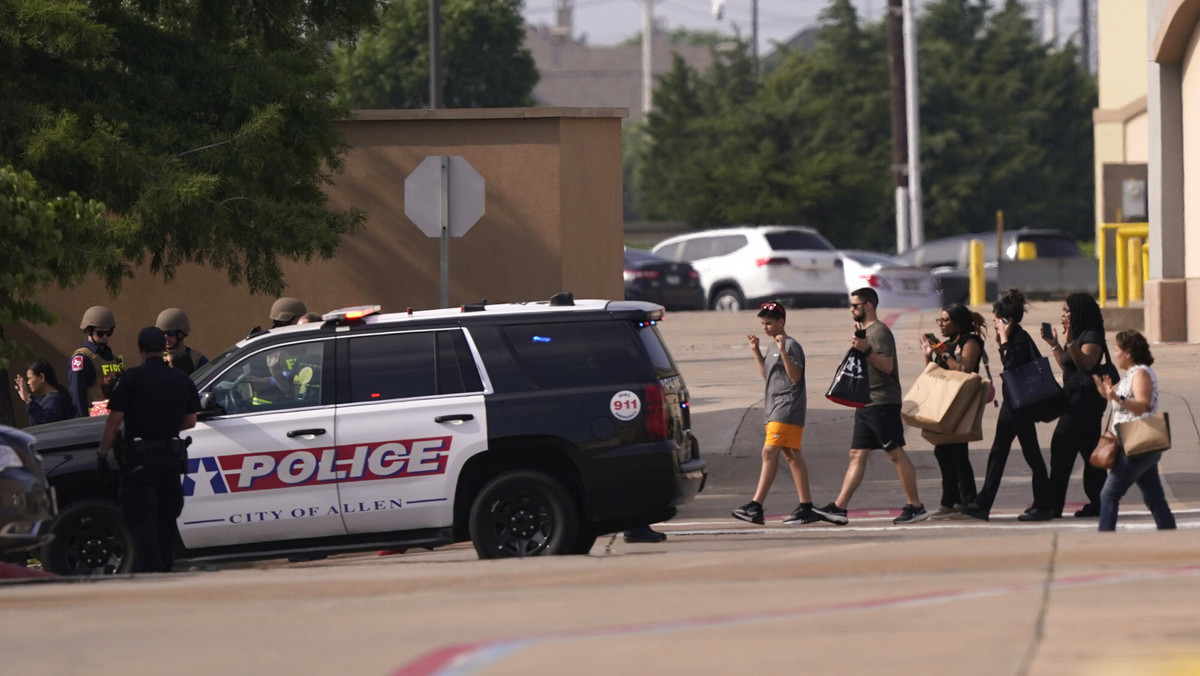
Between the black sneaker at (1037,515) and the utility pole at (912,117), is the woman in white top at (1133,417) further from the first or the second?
the utility pole at (912,117)

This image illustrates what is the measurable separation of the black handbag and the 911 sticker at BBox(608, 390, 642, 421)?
10.3 feet

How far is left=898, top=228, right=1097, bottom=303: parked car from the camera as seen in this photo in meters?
30.3

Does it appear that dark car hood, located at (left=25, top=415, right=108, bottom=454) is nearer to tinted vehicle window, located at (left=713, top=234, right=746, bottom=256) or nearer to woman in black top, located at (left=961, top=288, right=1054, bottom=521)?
woman in black top, located at (left=961, top=288, right=1054, bottom=521)

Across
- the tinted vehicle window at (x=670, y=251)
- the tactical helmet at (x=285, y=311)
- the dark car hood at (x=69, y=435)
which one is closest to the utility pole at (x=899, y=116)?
the tinted vehicle window at (x=670, y=251)

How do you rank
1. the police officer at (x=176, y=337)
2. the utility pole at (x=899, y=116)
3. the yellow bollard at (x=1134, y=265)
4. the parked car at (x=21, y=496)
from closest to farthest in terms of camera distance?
the parked car at (x=21, y=496), the police officer at (x=176, y=337), the yellow bollard at (x=1134, y=265), the utility pole at (x=899, y=116)

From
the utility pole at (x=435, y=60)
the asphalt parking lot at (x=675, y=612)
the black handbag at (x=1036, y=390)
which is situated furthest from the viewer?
the utility pole at (x=435, y=60)

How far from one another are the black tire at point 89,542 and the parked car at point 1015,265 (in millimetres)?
22764

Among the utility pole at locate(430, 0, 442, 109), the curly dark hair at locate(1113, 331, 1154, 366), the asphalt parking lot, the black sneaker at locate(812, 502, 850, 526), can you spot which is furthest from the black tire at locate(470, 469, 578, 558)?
the utility pole at locate(430, 0, 442, 109)

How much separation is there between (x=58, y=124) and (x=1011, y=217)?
165ft

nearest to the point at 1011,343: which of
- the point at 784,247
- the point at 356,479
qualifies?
the point at 356,479

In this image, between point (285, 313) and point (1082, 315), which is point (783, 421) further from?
point (285, 313)

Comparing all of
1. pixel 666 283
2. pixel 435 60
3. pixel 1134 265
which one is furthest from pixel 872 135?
pixel 1134 265

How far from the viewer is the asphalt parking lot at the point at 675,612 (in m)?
6.59

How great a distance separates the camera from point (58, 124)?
1207 centimetres
